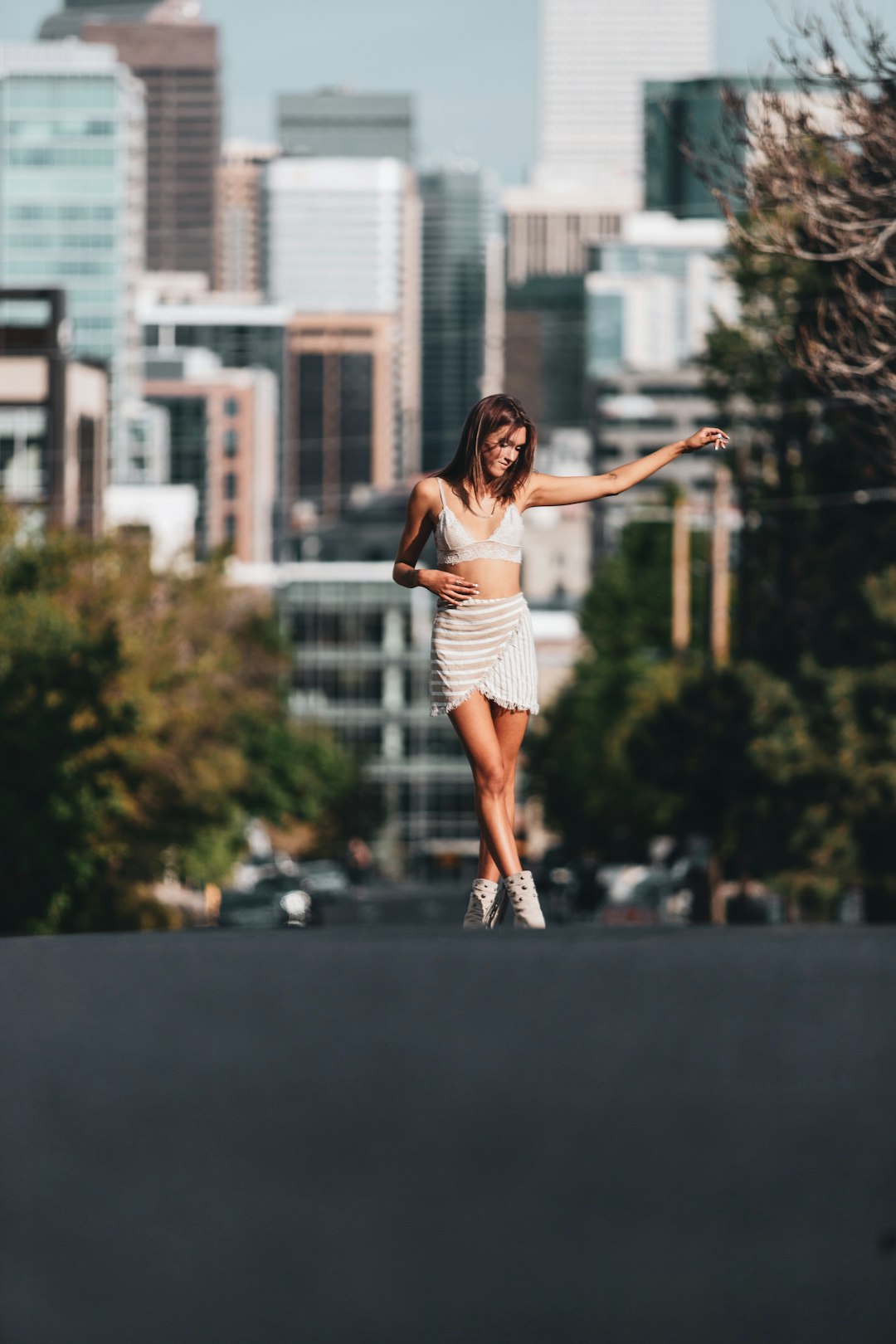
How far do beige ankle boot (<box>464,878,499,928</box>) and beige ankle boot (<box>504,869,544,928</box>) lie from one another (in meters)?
0.07

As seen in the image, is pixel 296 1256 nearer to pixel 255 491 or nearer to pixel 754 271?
pixel 754 271

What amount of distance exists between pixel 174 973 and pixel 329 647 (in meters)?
115

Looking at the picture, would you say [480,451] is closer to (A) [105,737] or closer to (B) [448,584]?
(B) [448,584]

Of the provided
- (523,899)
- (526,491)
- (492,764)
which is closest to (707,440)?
(526,491)

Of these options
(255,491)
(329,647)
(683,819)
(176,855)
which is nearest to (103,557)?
(176,855)

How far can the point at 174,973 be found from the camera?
6.36m

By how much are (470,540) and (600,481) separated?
55 cm

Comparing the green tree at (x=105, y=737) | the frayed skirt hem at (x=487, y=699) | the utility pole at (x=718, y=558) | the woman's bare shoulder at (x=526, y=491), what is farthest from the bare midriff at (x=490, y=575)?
the utility pole at (x=718, y=558)

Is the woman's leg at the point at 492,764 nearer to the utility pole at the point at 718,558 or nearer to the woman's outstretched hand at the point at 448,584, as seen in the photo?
the woman's outstretched hand at the point at 448,584

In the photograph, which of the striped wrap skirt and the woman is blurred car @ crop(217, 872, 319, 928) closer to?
the woman

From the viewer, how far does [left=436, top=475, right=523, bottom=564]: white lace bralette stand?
24.8 ft

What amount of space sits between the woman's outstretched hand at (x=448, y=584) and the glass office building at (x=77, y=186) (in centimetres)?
16030

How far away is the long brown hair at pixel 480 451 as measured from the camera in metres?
7.46

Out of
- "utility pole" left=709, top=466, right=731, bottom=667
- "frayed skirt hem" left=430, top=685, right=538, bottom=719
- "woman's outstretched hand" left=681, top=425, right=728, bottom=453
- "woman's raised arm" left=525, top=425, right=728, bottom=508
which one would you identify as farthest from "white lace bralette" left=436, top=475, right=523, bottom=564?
"utility pole" left=709, top=466, right=731, bottom=667
